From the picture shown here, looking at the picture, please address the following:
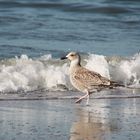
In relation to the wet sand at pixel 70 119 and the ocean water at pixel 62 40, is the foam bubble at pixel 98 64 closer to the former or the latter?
the ocean water at pixel 62 40

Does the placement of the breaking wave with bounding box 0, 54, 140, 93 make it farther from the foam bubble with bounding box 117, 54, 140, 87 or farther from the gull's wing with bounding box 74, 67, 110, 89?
the gull's wing with bounding box 74, 67, 110, 89

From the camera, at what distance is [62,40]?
52.3 feet

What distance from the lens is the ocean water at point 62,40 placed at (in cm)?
1227

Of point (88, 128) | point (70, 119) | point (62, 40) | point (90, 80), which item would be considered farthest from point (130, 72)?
point (88, 128)

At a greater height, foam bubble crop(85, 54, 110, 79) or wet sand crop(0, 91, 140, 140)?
foam bubble crop(85, 54, 110, 79)

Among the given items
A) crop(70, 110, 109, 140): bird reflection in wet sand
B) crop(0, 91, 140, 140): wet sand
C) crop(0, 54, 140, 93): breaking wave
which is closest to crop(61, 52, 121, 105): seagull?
crop(0, 91, 140, 140): wet sand

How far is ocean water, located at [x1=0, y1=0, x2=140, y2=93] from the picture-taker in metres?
12.3

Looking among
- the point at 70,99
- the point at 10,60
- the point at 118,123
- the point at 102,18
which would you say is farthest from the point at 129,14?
the point at 118,123

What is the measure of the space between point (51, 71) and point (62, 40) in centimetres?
353

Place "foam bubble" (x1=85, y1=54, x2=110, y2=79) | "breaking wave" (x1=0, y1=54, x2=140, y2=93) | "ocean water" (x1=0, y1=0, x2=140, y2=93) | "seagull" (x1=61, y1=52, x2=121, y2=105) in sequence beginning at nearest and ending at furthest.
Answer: "seagull" (x1=61, y1=52, x2=121, y2=105), "breaking wave" (x1=0, y1=54, x2=140, y2=93), "ocean water" (x1=0, y1=0, x2=140, y2=93), "foam bubble" (x1=85, y1=54, x2=110, y2=79)

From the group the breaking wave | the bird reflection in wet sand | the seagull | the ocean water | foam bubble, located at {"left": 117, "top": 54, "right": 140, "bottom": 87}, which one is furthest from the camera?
foam bubble, located at {"left": 117, "top": 54, "right": 140, "bottom": 87}

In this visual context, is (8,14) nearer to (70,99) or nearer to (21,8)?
(21,8)

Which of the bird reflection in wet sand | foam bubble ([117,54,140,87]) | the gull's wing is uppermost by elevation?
the gull's wing

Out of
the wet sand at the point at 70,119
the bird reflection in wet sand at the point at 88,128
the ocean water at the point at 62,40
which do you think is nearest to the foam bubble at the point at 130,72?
the ocean water at the point at 62,40
